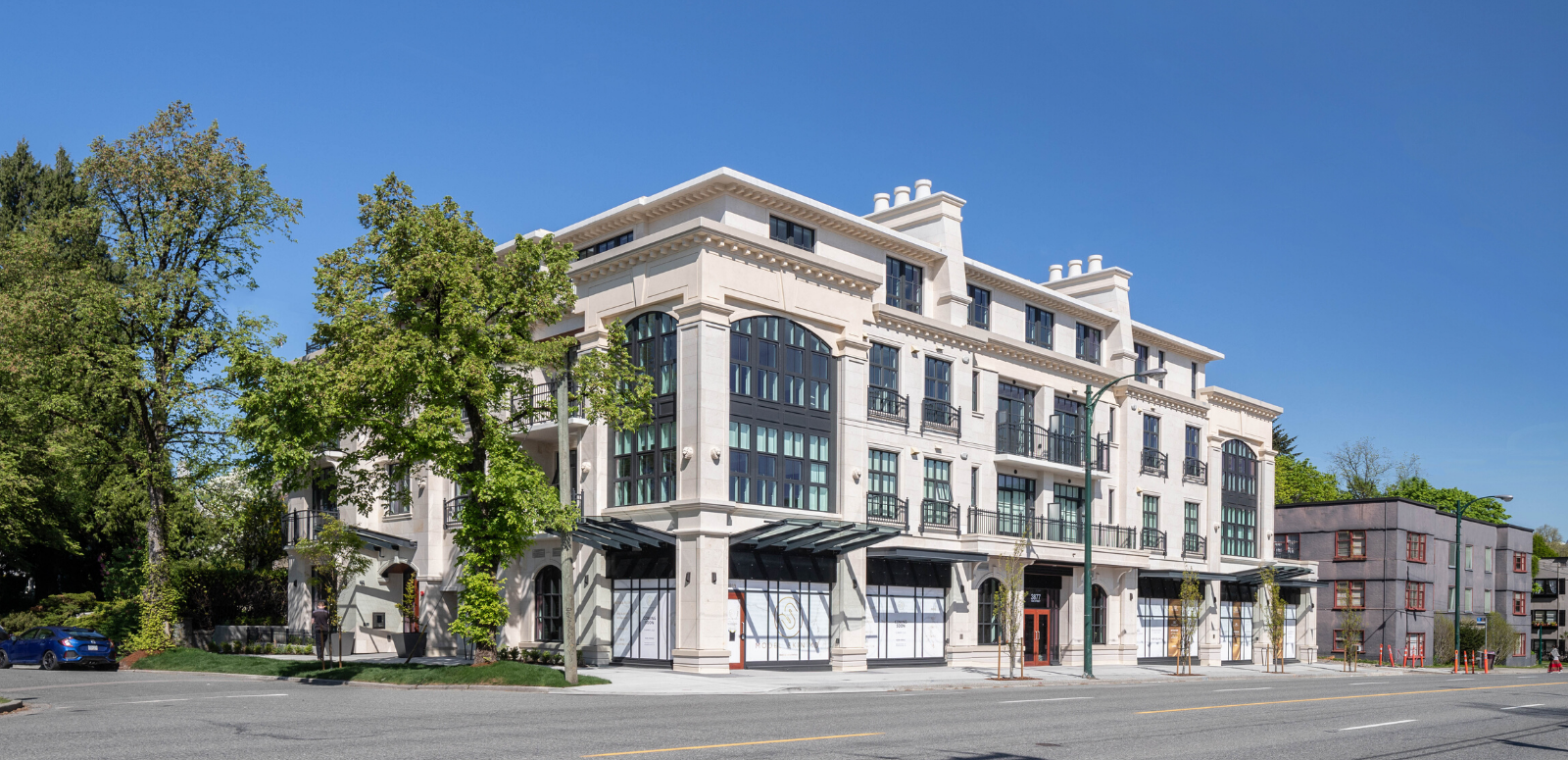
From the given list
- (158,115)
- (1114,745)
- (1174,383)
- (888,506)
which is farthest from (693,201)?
(1174,383)

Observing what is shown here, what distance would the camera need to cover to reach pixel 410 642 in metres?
34.4

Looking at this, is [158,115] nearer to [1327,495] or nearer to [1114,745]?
[1114,745]

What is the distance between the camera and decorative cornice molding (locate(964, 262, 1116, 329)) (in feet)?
145

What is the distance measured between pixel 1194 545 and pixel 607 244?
30046 mm

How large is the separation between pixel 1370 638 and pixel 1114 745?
5834cm

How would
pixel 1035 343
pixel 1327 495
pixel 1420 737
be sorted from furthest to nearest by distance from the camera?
pixel 1327 495 → pixel 1035 343 → pixel 1420 737

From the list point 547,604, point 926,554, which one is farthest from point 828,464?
point 547,604

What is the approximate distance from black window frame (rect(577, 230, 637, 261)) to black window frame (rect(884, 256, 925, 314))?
8773 millimetres

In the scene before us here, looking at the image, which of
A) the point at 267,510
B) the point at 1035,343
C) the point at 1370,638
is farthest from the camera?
the point at 1370,638

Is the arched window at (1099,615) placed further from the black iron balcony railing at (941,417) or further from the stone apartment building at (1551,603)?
the stone apartment building at (1551,603)

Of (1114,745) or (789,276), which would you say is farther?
(789,276)

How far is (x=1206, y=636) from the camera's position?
52969mm

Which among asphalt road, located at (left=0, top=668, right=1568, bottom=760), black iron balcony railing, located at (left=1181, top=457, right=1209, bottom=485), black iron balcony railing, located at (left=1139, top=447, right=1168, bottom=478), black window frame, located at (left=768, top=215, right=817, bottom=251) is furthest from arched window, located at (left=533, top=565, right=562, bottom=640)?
black iron balcony railing, located at (left=1181, top=457, right=1209, bottom=485)

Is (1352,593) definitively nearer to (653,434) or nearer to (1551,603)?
(653,434)
